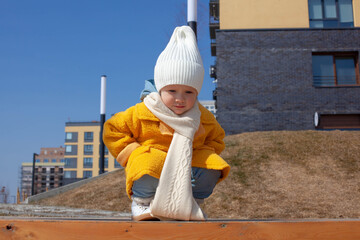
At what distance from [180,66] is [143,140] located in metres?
0.59

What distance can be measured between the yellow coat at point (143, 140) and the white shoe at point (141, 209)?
0.12m

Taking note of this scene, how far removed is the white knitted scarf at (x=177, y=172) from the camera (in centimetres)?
228

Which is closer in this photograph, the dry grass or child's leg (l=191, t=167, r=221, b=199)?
child's leg (l=191, t=167, r=221, b=199)

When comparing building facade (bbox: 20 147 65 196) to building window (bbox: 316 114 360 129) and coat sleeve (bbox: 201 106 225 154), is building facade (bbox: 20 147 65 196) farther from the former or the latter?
coat sleeve (bbox: 201 106 225 154)

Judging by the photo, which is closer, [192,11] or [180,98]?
[180,98]

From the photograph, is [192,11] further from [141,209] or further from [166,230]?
[166,230]

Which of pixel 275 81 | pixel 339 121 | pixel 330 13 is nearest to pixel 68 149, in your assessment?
pixel 275 81

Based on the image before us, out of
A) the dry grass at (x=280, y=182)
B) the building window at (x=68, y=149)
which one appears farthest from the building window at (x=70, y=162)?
the dry grass at (x=280, y=182)

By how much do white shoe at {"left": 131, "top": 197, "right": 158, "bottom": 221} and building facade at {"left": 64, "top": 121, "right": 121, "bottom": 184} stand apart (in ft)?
254

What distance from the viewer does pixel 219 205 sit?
7.09m

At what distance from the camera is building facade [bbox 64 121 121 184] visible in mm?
78438

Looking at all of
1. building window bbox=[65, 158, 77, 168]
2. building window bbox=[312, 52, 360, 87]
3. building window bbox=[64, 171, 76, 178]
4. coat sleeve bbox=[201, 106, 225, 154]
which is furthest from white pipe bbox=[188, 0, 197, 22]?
building window bbox=[65, 158, 77, 168]

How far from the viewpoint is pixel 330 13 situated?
579 inches

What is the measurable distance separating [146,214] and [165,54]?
1.12 metres
